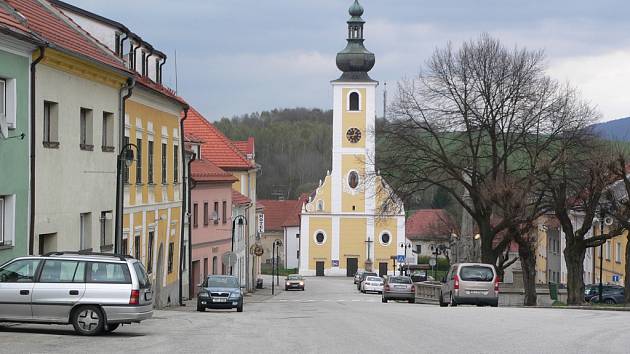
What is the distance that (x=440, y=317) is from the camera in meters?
26.2

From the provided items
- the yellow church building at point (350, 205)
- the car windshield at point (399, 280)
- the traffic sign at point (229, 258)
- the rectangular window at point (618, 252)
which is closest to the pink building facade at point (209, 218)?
the traffic sign at point (229, 258)

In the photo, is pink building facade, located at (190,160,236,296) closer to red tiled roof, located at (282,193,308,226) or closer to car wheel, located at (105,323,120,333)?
car wheel, located at (105,323,120,333)

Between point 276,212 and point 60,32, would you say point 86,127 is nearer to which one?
point 60,32

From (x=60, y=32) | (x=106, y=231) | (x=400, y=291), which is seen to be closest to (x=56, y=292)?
(x=60, y=32)

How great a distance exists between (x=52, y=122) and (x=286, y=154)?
142 m

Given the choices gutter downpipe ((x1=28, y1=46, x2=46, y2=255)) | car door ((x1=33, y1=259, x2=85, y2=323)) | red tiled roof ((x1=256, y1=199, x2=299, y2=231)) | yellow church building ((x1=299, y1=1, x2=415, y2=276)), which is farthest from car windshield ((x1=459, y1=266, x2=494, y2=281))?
red tiled roof ((x1=256, y1=199, x2=299, y2=231))

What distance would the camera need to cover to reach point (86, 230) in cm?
2766

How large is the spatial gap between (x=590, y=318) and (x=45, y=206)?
46.0 feet

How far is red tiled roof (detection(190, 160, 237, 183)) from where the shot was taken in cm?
4859

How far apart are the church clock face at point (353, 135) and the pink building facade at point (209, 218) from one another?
52.0 metres

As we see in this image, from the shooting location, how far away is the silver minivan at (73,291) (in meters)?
18.3

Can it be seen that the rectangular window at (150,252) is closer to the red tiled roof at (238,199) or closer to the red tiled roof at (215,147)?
the red tiled roof at (238,199)

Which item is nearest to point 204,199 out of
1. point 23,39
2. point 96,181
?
point 96,181

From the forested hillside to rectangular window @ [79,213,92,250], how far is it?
129572 millimetres
